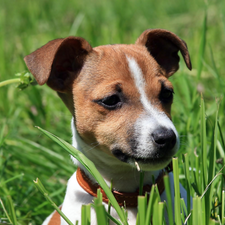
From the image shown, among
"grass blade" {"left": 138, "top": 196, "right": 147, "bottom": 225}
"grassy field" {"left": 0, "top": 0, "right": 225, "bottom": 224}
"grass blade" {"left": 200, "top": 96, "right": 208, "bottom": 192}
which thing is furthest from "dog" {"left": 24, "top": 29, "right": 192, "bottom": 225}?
"grass blade" {"left": 138, "top": 196, "right": 147, "bottom": 225}

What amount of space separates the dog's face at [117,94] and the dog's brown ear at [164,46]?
0.05ft

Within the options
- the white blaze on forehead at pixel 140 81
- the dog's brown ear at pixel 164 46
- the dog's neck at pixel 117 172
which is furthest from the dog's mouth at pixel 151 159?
the dog's brown ear at pixel 164 46

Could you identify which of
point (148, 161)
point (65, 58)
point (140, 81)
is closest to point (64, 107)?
point (65, 58)

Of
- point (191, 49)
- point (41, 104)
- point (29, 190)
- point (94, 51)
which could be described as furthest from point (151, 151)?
point (191, 49)

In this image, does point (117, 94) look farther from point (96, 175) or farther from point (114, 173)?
point (96, 175)

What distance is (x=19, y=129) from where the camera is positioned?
5.05m

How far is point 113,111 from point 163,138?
50 cm

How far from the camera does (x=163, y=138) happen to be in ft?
7.52

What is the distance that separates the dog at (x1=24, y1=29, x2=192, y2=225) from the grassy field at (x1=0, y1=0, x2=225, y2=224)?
329 millimetres

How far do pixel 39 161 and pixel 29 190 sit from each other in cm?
44

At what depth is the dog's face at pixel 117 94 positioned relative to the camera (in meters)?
2.39

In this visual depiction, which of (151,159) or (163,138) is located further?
(151,159)

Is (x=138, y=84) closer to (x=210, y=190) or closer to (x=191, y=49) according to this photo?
(x=210, y=190)

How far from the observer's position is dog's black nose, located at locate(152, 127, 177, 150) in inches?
90.2
